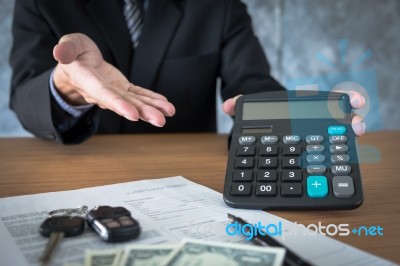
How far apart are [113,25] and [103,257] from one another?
29.6 inches

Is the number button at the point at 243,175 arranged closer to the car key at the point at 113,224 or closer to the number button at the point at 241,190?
the number button at the point at 241,190

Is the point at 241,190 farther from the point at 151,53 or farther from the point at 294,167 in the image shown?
the point at 151,53

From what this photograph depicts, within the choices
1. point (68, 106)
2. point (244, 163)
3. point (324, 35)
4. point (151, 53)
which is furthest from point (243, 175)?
point (324, 35)

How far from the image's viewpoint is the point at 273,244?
0.32 m

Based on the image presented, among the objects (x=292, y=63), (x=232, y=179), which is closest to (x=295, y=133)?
(x=232, y=179)

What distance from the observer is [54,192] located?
0.47 meters

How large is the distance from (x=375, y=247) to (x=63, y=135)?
52cm

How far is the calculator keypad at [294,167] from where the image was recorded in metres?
0.42

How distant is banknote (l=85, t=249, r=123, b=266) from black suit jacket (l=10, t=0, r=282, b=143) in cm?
61

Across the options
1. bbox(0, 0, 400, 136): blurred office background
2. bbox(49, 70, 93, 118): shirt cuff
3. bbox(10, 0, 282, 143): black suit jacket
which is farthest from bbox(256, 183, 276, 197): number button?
bbox(0, 0, 400, 136): blurred office background

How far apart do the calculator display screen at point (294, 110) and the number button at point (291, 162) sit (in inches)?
3.0

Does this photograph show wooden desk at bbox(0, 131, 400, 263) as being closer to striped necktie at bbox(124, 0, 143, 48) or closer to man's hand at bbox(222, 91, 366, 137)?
man's hand at bbox(222, 91, 366, 137)

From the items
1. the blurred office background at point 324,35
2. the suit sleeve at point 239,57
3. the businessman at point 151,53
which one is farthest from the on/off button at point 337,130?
the blurred office background at point 324,35

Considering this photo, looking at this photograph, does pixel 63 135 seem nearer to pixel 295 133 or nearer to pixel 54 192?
pixel 54 192
